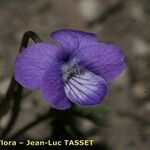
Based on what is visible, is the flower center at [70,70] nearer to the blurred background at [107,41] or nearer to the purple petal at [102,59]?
the purple petal at [102,59]

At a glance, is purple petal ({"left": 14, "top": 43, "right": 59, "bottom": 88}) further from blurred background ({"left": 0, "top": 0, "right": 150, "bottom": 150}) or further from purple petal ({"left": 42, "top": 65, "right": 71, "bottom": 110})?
blurred background ({"left": 0, "top": 0, "right": 150, "bottom": 150})

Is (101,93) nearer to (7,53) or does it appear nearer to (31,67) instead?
(31,67)

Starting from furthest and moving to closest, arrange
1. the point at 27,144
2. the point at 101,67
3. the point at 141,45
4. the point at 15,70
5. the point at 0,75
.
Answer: the point at 141,45 → the point at 0,75 → the point at 27,144 → the point at 101,67 → the point at 15,70

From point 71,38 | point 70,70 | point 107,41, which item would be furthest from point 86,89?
point 107,41

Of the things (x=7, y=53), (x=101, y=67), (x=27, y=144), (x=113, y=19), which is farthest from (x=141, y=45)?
(x=101, y=67)

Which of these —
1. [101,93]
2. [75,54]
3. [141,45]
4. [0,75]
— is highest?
[75,54]
